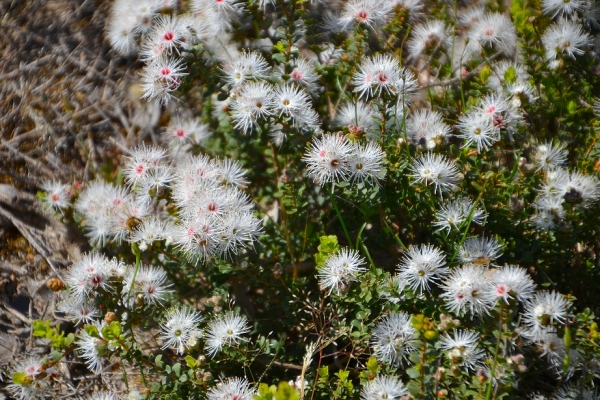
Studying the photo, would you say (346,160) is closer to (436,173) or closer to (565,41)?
(436,173)

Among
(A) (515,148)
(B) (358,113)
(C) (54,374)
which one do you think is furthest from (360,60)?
(C) (54,374)

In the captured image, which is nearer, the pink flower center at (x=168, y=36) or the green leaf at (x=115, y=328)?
the green leaf at (x=115, y=328)

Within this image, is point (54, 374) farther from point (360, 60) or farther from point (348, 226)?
point (360, 60)

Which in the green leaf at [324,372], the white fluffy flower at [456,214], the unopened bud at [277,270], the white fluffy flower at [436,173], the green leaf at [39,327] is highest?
the white fluffy flower at [436,173]

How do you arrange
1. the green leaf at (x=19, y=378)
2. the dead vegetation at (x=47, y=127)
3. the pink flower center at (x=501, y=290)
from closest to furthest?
the pink flower center at (x=501, y=290) → the green leaf at (x=19, y=378) → the dead vegetation at (x=47, y=127)

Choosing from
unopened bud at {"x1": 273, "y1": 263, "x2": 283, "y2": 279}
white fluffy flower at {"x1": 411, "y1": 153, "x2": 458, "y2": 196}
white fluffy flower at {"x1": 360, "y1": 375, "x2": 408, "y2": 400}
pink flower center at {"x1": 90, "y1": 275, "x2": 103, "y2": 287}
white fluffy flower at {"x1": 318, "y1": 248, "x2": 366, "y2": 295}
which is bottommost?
white fluffy flower at {"x1": 360, "y1": 375, "x2": 408, "y2": 400}

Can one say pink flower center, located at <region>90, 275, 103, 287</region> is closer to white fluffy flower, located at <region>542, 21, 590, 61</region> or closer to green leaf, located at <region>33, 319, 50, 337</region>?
green leaf, located at <region>33, 319, 50, 337</region>

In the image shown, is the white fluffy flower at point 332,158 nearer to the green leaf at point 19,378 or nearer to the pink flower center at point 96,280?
the pink flower center at point 96,280

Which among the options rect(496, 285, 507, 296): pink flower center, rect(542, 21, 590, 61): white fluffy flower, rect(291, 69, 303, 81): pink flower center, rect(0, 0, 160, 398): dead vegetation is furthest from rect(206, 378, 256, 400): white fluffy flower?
rect(542, 21, 590, 61): white fluffy flower

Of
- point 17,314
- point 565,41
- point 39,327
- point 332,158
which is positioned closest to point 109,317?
point 39,327

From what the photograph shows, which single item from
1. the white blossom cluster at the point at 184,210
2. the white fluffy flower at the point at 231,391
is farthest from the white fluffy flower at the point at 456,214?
the white fluffy flower at the point at 231,391
